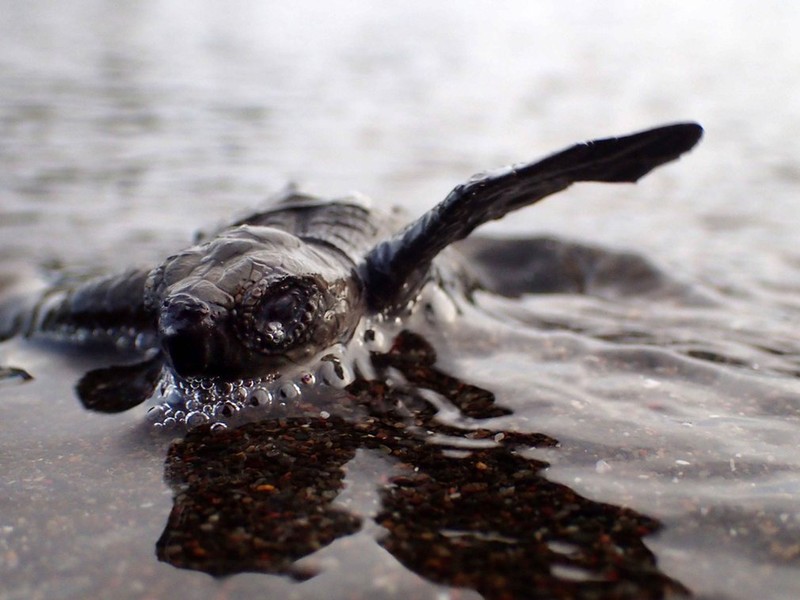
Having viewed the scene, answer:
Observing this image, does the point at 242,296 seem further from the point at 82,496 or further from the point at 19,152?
the point at 19,152

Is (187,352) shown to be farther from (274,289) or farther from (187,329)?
(274,289)

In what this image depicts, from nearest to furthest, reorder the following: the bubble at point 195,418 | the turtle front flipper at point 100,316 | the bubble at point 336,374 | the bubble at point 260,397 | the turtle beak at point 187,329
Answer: the turtle beak at point 187,329 → the bubble at point 195,418 → the bubble at point 260,397 → the bubble at point 336,374 → the turtle front flipper at point 100,316

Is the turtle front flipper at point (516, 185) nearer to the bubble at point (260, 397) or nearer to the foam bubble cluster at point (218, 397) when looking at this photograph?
the foam bubble cluster at point (218, 397)

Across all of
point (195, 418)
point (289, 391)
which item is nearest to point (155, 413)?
point (195, 418)

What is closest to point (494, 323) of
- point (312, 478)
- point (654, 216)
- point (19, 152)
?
point (312, 478)

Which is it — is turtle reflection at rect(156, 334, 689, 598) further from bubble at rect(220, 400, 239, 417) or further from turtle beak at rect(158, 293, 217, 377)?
turtle beak at rect(158, 293, 217, 377)

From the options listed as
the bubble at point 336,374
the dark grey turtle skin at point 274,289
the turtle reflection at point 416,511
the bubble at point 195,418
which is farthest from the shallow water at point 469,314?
the bubble at point 336,374

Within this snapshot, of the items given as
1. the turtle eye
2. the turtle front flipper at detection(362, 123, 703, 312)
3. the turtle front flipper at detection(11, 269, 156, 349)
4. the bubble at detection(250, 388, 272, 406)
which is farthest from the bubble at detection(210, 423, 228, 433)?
the turtle front flipper at detection(362, 123, 703, 312)

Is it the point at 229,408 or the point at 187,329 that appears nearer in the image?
the point at 187,329
